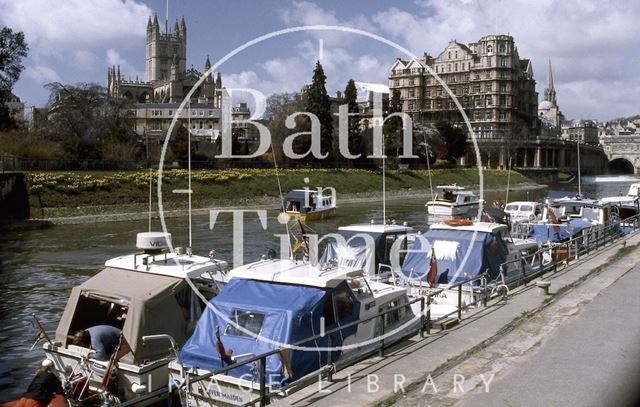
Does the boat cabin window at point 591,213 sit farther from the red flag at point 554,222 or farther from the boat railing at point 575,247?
the red flag at point 554,222

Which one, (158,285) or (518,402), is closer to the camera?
(518,402)

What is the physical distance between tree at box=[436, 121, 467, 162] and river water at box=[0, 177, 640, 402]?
190 feet

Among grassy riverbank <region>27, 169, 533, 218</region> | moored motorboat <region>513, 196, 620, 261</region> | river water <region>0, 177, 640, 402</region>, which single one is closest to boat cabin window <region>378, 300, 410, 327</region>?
river water <region>0, 177, 640, 402</region>

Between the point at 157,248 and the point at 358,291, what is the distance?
16.9 feet

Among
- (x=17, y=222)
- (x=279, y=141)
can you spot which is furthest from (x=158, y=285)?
(x=279, y=141)

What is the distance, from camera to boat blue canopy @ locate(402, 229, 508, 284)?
19609 millimetres

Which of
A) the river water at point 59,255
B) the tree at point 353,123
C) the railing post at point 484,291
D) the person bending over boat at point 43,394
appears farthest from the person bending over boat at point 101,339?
the tree at point 353,123

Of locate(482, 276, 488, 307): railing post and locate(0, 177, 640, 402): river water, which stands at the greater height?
locate(482, 276, 488, 307): railing post

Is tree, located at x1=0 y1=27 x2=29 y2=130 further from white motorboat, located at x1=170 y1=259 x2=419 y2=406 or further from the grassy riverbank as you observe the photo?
white motorboat, located at x1=170 y1=259 x2=419 y2=406

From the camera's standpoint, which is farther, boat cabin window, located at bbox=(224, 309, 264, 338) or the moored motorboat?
the moored motorboat

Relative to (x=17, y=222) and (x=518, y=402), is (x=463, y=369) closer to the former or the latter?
(x=518, y=402)

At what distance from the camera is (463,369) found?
1147 cm

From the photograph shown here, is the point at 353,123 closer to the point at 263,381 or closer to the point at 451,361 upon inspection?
the point at 451,361

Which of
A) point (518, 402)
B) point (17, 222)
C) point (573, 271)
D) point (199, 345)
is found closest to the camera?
point (518, 402)
